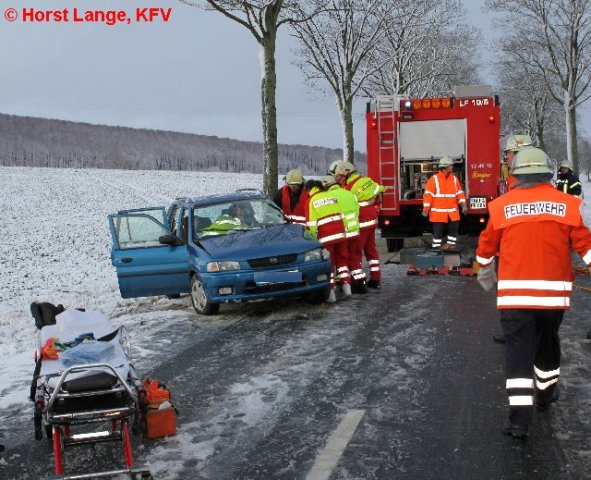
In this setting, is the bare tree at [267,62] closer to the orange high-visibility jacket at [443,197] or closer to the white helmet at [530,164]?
the orange high-visibility jacket at [443,197]

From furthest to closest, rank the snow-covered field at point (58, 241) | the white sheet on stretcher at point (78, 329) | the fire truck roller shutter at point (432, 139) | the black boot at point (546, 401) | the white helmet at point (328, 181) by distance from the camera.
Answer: the fire truck roller shutter at point (432, 139), the white helmet at point (328, 181), the snow-covered field at point (58, 241), the black boot at point (546, 401), the white sheet on stretcher at point (78, 329)

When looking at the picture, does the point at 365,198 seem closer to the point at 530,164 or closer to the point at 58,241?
the point at 530,164

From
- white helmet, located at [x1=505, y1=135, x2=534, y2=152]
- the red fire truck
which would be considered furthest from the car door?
the red fire truck

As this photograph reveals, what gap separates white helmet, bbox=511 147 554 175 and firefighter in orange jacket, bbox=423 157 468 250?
862 cm

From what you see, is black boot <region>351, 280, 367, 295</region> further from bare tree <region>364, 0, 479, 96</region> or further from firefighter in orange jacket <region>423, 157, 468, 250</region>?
bare tree <region>364, 0, 479, 96</region>

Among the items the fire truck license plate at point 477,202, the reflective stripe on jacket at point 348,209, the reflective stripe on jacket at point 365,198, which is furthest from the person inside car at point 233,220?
the fire truck license plate at point 477,202

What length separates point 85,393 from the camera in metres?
4.52

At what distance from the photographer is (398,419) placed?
546 cm

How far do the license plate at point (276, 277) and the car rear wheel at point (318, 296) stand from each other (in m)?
0.67

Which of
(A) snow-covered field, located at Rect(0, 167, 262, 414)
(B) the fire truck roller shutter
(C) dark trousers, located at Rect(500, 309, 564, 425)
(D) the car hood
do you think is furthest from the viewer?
(B) the fire truck roller shutter

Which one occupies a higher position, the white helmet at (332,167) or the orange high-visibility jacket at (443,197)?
the white helmet at (332,167)

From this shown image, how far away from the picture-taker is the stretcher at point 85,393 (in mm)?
4430

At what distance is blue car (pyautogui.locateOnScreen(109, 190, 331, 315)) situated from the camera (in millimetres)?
9516

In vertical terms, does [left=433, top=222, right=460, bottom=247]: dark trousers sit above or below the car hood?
below
